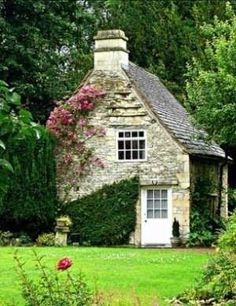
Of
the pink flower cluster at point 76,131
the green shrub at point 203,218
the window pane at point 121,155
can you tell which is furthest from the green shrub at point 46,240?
the green shrub at point 203,218

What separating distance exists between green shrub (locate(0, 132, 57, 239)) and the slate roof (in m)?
4.14

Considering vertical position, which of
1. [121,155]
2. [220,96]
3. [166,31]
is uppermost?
[166,31]

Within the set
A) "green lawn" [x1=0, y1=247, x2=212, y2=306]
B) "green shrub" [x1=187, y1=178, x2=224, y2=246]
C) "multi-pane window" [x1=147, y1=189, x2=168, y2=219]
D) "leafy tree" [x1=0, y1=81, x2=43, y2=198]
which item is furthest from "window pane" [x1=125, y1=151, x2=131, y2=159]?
"leafy tree" [x1=0, y1=81, x2=43, y2=198]

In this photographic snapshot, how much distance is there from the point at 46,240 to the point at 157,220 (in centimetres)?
398

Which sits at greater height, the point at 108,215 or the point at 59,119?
the point at 59,119

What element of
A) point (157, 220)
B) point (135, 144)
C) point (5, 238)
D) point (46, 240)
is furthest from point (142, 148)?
point (5, 238)

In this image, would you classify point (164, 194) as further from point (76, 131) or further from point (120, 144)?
point (76, 131)

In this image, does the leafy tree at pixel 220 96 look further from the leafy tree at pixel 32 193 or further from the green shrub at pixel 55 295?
the green shrub at pixel 55 295

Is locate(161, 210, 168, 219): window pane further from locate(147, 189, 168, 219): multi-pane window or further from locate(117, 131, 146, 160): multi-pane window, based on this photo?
locate(117, 131, 146, 160): multi-pane window

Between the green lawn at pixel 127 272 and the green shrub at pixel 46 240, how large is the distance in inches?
152

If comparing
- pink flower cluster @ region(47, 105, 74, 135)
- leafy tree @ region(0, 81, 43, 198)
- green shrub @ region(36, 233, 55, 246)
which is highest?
pink flower cluster @ region(47, 105, 74, 135)

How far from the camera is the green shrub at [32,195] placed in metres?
28.5

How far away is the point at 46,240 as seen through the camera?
28.0 metres

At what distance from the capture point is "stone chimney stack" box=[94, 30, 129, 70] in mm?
30375
